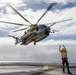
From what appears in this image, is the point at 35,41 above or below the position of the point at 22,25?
below

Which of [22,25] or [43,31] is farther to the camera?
[22,25]

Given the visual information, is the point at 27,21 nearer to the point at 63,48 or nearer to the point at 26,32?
the point at 26,32

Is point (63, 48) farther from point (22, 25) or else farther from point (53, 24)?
point (22, 25)

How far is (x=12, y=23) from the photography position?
4494 centimetres

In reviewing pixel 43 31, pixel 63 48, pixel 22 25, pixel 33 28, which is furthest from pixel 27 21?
pixel 63 48

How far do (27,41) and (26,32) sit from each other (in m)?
2.23

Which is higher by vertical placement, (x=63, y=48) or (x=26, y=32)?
(x=26, y=32)

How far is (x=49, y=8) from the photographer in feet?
147

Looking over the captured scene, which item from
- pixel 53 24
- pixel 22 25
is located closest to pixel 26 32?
pixel 22 25

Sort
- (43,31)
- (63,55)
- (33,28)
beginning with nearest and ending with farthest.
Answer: (63,55), (43,31), (33,28)

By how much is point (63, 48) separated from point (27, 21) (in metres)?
26.0

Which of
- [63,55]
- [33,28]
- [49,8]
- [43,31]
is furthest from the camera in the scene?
[49,8]

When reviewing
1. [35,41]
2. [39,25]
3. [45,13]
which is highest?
[45,13]

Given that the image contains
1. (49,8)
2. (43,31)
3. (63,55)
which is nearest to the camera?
(63,55)
